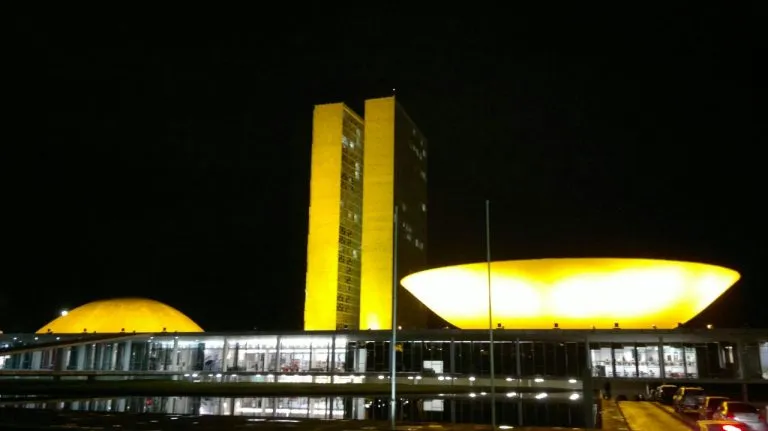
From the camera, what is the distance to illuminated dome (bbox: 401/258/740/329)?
3722cm

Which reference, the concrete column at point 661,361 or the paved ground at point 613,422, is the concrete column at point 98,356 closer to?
the concrete column at point 661,361

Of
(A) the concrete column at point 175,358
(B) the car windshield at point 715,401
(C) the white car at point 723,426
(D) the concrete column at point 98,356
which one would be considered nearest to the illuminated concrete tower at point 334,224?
(A) the concrete column at point 175,358

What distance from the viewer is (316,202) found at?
87.4 metres

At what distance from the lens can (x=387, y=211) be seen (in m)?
88.4

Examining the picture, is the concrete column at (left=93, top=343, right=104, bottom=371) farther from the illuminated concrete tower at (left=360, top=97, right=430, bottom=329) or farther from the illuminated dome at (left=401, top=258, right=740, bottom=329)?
the illuminated dome at (left=401, top=258, right=740, bottom=329)

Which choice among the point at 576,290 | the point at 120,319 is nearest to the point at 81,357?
the point at 120,319

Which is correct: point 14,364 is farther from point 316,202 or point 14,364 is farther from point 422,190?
point 422,190

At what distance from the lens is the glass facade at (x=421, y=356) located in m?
49.4

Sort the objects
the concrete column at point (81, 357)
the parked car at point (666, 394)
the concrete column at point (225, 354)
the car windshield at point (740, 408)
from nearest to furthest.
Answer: the car windshield at point (740, 408), the parked car at point (666, 394), the concrete column at point (225, 354), the concrete column at point (81, 357)

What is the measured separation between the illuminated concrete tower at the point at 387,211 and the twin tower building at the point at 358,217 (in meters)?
0.13

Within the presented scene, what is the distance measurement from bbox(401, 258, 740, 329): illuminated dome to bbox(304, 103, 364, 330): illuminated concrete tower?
4057cm

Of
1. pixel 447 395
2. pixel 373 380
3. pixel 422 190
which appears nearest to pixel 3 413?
pixel 447 395

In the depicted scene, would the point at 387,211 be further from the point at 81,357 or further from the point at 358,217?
the point at 81,357

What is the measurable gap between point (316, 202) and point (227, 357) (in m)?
29.0
